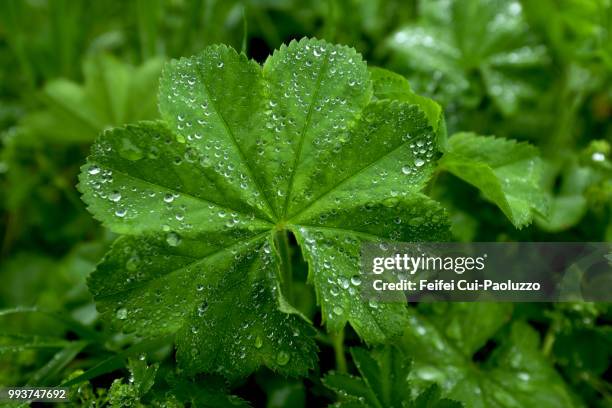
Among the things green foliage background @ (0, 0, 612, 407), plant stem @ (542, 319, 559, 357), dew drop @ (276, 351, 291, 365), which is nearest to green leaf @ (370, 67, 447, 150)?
green foliage background @ (0, 0, 612, 407)

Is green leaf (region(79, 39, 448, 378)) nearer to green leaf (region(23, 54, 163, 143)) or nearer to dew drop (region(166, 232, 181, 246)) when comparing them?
dew drop (region(166, 232, 181, 246))

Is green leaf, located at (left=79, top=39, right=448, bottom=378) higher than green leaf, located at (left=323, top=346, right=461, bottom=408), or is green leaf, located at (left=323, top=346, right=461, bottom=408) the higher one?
green leaf, located at (left=79, top=39, right=448, bottom=378)

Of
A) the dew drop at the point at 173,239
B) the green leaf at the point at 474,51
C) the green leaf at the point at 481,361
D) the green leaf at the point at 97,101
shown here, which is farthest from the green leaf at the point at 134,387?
the green leaf at the point at 474,51

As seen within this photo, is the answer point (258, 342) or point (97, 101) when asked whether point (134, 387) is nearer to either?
point (258, 342)

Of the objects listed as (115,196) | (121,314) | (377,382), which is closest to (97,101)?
(115,196)

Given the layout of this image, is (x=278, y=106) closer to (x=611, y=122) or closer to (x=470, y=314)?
(x=470, y=314)

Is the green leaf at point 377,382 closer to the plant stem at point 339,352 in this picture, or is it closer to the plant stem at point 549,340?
the plant stem at point 339,352
